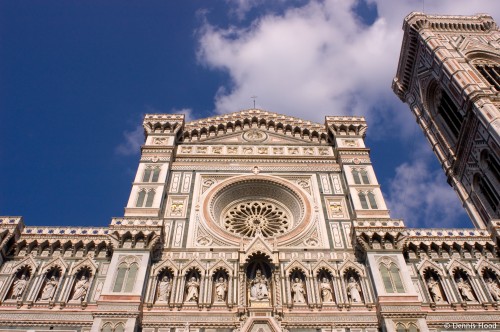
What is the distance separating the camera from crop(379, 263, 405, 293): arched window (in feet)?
48.4

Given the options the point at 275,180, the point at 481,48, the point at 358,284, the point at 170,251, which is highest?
the point at 481,48

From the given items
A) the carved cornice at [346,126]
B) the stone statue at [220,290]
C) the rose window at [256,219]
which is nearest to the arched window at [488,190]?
the carved cornice at [346,126]

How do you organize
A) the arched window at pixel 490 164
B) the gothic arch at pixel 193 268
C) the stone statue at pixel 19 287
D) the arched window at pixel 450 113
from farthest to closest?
the arched window at pixel 450 113
the arched window at pixel 490 164
the gothic arch at pixel 193 268
the stone statue at pixel 19 287

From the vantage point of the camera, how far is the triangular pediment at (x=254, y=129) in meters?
22.2

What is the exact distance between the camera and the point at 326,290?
1531 cm

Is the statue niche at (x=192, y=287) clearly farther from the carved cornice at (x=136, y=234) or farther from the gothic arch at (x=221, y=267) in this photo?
the carved cornice at (x=136, y=234)

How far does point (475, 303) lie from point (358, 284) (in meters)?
3.42

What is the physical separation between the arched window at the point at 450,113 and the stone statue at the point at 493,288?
37.2 ft

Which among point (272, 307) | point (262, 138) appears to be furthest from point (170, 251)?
point (262, 138)

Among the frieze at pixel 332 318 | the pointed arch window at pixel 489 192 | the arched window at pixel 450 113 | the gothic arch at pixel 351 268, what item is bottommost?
the frieze at pixel 332 318

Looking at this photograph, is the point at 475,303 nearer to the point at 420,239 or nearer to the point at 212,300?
the point at 420,239

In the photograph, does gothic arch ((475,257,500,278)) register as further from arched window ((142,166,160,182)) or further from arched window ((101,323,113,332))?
arched window ((142,166,160,182))

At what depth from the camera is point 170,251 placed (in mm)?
16438

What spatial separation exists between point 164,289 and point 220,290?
1684mm
